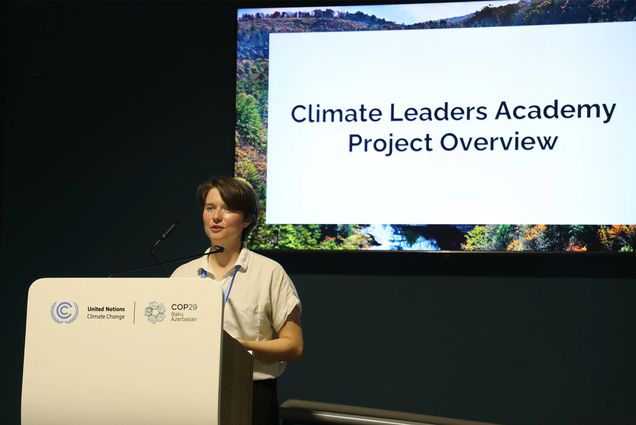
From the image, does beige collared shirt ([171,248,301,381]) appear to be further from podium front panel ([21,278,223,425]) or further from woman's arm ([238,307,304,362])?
podium front panel ([21,278,223,425])

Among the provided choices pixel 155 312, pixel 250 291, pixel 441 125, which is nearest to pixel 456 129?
pixel 441 125

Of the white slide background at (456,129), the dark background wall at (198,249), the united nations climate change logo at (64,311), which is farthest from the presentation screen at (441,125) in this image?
the united nations climate change logo at (64,311)

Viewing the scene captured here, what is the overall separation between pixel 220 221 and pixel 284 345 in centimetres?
46

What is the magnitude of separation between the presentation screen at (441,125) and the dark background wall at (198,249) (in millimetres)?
174

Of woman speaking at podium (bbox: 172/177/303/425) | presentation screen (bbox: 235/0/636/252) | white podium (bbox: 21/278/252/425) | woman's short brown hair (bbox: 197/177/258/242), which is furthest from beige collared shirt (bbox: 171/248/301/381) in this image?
presentation screen (bbox: 235/0/636/252)

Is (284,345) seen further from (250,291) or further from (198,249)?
(198,249)

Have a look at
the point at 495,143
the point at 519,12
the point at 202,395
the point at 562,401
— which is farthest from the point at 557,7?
the point at 202,395

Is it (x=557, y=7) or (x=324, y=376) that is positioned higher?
(x=557, y=7)

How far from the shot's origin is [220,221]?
2.54 metres

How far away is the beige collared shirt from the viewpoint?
243 cm

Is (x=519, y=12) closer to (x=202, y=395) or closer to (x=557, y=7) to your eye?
(x=557, y=7)

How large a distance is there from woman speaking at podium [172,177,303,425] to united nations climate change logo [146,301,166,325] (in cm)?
54

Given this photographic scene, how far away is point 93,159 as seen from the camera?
4051 millimetres

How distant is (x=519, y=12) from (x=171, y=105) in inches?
69.3
